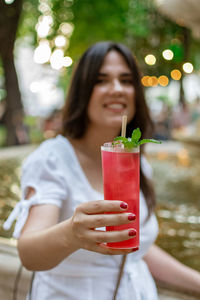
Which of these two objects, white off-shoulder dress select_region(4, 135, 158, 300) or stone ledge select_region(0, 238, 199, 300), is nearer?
white off-shoulder dress select_region(4, 135, 158, 300)

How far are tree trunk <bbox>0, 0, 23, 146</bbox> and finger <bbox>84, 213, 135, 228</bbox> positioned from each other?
7.97 metres

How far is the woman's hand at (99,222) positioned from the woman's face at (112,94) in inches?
26.7

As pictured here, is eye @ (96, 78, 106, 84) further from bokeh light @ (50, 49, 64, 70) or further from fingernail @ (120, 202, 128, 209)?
bokeh light @ (50, 49, 64, 70)

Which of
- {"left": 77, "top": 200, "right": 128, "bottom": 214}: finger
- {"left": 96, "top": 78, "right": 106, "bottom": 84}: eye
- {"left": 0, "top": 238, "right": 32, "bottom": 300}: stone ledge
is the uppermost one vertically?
{"left": 96, "top": 78, "right": 106, "bottom": 84}: eye

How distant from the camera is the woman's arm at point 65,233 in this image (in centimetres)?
92

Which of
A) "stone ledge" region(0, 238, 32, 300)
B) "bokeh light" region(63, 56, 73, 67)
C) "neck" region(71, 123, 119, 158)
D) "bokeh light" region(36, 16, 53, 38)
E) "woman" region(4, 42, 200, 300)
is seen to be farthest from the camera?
"bokeh light" region(63, 56, 73, 67)

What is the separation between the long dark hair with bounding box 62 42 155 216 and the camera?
64.6 inches

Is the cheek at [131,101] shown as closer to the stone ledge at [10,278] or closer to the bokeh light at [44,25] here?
the stone ledge at [10,278]

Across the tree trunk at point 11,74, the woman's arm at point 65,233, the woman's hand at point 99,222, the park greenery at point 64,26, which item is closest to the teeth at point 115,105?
the woman's arm at point 65,233

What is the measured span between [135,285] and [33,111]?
70.1 ft

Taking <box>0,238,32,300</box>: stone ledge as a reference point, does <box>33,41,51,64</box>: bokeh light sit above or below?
above

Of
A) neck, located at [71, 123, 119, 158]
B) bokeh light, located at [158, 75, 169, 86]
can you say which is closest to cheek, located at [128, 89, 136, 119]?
neck, located at [71, 123, 119, 158]

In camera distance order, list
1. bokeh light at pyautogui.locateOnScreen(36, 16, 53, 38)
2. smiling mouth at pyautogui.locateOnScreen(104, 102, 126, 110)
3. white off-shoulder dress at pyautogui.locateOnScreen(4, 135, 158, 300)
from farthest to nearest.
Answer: bokeh light at pyautogui.locateOnScreen(36, 16, 53, 38) < smiling mouth at pyautogui.locateOnScreen(104, 102, 126, 110) < white off-shoulder dress at pyautogui.locateOnScreen(4, 135, 158, 300)

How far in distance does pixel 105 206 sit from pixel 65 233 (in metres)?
0.19
